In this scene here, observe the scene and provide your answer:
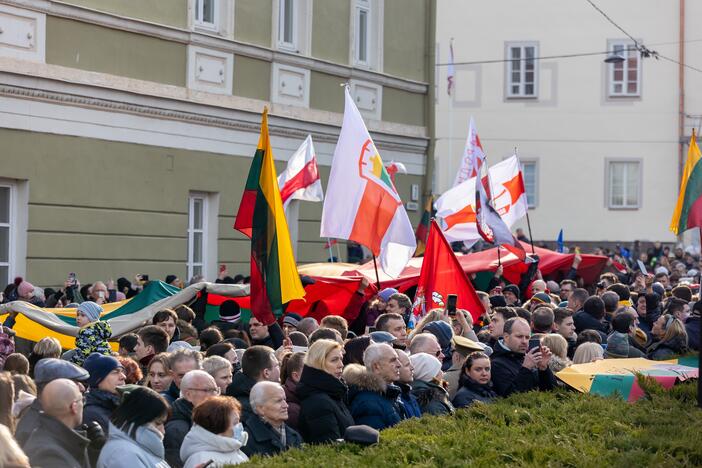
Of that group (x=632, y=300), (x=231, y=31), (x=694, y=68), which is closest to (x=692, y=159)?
(x=632, y=300)

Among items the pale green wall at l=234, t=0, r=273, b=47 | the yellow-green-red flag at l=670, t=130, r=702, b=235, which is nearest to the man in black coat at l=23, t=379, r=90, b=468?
the yellow-green-red flag at l=670, t=130, r=702, b=235

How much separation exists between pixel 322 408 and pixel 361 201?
263 inches

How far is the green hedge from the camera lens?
6.80 meters

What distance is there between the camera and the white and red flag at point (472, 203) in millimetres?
20156

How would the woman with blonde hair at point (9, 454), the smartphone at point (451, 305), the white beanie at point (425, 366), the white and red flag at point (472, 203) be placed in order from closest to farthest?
1. the woman with blonde hair at point (9, 454)
2. the white beanie at point (425, 366)
3. the smartphone at point (451, 305)
4. the white and red flag at point (472, 203)

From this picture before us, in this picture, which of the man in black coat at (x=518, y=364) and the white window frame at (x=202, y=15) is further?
the white window frame at (x=202, y=15)

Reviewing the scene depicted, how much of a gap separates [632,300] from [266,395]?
9.79 meters

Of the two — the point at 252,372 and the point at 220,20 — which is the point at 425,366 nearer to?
the point at 252,372

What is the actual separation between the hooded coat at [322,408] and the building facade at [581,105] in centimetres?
3425

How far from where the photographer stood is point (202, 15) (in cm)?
2108

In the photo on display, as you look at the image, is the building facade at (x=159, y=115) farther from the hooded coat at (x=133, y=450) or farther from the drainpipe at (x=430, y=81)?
the hooded coat at (x=133, y=450)

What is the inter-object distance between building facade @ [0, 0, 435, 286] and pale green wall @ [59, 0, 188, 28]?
0.08 feet

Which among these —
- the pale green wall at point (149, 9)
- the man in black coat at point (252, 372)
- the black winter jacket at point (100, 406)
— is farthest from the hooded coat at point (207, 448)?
the pale green wall at point (149, 9)

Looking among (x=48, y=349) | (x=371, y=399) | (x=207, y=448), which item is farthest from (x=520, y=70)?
(x=207, y=448)
